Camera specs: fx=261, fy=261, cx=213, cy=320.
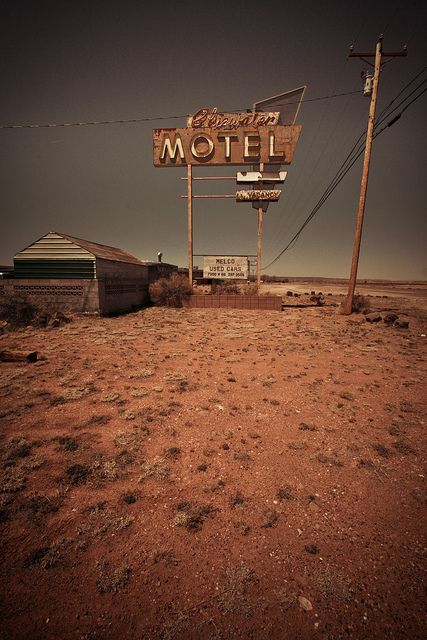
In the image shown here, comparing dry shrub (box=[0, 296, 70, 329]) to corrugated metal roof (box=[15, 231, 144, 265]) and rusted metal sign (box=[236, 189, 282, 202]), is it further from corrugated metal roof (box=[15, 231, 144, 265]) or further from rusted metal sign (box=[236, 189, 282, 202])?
rusted metal sign (box=[236, 189, 282, 202])

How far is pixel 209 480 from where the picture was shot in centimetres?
285

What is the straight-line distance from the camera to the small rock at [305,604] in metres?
1.78

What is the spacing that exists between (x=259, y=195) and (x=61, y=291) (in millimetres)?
12139

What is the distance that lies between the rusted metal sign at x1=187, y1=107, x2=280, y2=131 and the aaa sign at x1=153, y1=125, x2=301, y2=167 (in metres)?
0.30

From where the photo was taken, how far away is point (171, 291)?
16.0 metres

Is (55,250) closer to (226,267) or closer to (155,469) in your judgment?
(226,267)

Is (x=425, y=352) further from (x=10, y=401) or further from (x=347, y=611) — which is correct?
(x=10, y=401)

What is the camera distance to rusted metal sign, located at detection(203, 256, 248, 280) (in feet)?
54.0

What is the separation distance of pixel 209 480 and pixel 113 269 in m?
13.0

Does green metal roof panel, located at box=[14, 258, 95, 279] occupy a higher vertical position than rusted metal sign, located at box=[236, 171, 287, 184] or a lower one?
lower

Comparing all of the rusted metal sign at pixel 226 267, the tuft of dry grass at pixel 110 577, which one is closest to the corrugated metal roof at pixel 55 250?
the rusted metal sign at pixel 226 267

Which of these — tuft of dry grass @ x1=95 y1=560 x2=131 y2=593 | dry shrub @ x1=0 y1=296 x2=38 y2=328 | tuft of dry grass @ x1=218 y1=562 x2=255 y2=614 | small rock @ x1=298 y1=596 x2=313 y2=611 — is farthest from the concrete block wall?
tuft of dry grass @ x1=95 y1=560 x2=131 y2=593

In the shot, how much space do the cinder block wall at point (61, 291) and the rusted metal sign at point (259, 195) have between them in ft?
32.3

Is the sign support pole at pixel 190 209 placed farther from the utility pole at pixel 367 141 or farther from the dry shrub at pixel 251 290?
the utility pole at pixel 367 141
